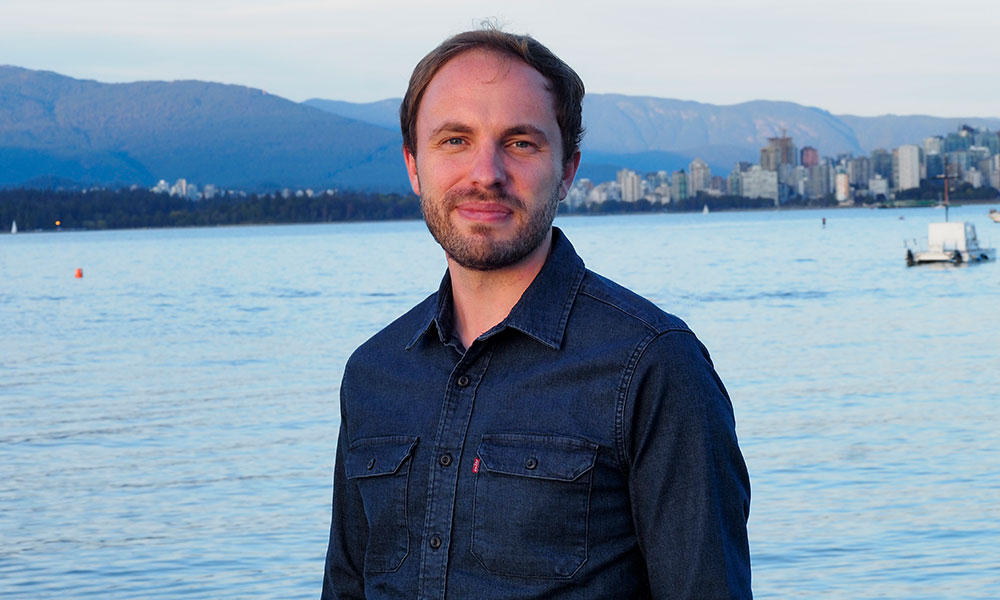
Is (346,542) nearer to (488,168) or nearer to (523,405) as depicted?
(523,405)

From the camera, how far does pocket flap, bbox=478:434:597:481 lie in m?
2.50

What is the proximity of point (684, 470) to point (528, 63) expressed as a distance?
88 centimetres

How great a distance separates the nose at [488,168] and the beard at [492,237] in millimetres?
21

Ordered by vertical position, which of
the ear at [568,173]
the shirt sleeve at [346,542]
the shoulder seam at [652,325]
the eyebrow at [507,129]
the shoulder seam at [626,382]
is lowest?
the shirt sleeve at [346,542]

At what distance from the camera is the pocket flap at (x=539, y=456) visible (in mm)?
2502

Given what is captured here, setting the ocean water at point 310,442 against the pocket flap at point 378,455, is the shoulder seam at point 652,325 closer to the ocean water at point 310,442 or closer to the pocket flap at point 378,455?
the pocket flap at point 378,455

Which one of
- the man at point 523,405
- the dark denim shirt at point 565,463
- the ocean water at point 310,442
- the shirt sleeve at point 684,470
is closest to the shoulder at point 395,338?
the man at point 523,405

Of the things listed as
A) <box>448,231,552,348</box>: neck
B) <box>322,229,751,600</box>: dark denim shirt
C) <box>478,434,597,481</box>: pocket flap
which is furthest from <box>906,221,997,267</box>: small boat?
<box>478,434,597,481</box>: pocket flap

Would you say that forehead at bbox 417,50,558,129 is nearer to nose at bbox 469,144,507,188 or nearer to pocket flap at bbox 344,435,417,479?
nose at bbox 469,144,507,188

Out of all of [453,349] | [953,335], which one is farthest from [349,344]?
[453,349]

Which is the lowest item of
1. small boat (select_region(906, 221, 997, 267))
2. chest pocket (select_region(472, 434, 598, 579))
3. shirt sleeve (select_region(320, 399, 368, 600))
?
small boat (select_region(906, 221, 997, 267))

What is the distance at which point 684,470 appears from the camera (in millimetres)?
2436

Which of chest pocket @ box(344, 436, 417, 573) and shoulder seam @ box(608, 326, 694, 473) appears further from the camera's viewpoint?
chest pocket @ box(344, 436, 417, 573)

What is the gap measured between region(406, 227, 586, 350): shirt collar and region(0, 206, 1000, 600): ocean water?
9.00m
